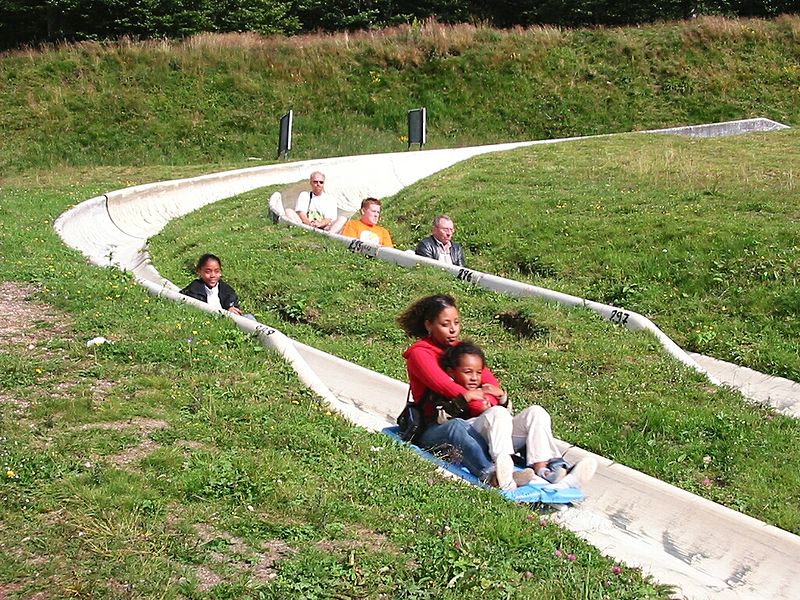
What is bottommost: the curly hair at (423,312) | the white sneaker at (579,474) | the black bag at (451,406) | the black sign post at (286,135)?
the black sign post at (286,135)

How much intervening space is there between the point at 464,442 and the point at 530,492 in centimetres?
55

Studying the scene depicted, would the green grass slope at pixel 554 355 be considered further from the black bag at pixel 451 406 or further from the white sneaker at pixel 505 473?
the white sneaker at pixel 505 473

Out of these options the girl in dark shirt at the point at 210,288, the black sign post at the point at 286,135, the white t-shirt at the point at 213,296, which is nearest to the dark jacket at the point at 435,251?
the girl in dark shirt at the point at 210,288

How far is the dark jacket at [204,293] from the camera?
965 centimetres

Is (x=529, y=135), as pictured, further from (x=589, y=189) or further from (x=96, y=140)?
(x=589, y=189)

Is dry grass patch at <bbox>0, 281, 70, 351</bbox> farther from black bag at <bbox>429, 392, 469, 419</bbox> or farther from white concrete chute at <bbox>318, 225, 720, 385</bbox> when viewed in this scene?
white concrete chute at <bbox>318, 225, 720, 385</bbox>

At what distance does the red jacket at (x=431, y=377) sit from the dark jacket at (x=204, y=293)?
12.3 feet

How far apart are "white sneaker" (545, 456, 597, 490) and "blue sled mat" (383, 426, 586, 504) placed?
0.04m

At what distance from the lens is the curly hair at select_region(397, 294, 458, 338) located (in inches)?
258

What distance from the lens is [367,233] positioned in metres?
12.9

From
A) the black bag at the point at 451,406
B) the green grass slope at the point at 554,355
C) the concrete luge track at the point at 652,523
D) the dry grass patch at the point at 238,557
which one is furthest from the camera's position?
the green grass slope at the point at 554,355

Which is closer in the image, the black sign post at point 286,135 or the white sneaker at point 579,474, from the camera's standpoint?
the white sneaker at point 579,474

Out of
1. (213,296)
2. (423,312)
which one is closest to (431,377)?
(423,312)

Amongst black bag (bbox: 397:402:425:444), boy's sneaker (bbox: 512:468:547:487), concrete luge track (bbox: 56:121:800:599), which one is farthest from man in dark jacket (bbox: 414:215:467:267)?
boy's sneaker (bbox: 512:468:547:487)
